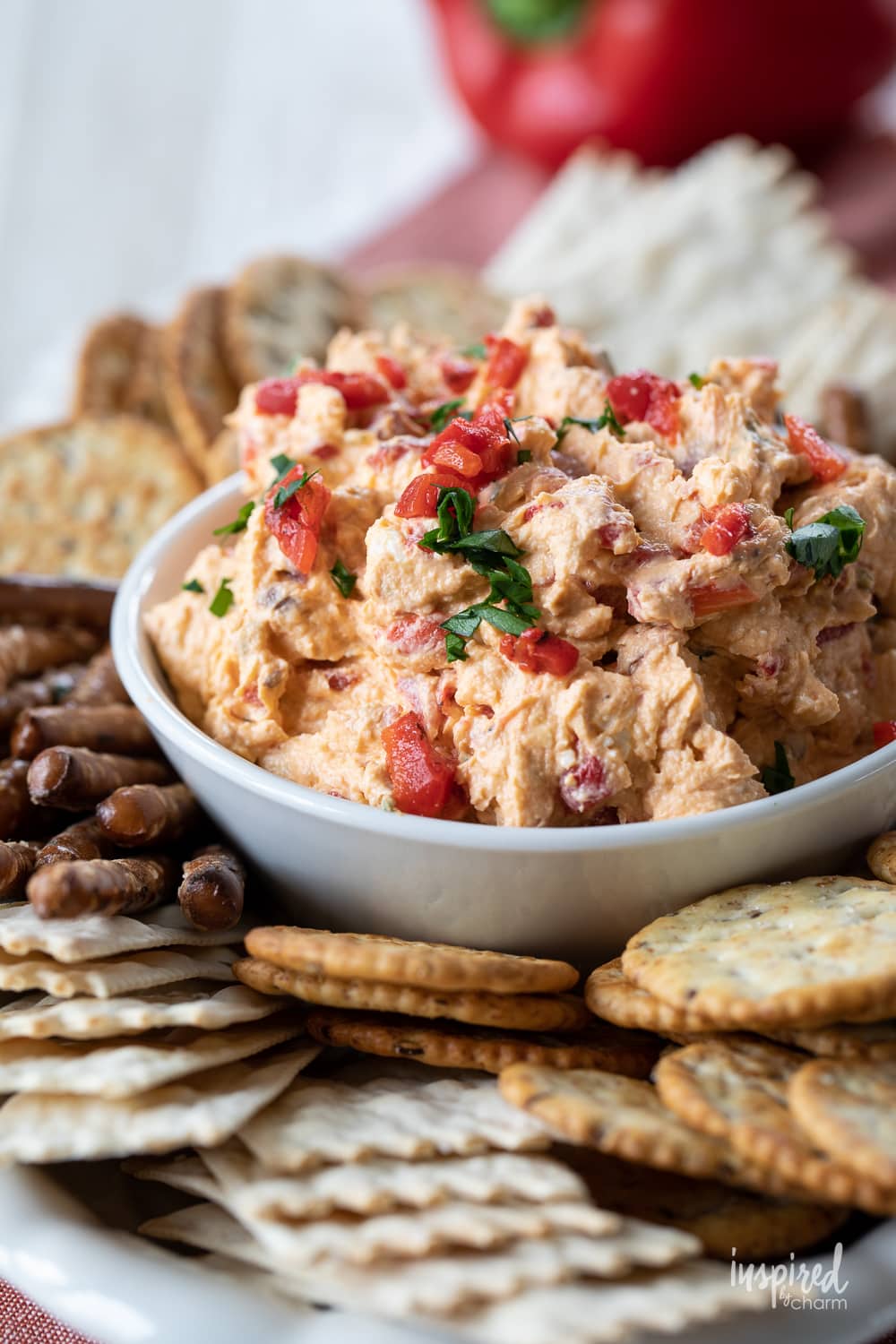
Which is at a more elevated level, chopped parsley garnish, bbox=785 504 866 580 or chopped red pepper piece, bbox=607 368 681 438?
chopped red pepper piece, bbox=607 368 681 438

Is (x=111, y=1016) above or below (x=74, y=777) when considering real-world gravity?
below

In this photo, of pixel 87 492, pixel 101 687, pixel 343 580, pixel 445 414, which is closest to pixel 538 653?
pixel 343 580

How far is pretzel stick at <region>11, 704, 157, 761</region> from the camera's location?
9.55 feet

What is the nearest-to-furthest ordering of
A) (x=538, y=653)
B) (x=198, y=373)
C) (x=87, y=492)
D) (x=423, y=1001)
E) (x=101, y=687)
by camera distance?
(x=423, y=1001) < (x=538, y=653) < (x=101, y=687) < (x=87, y=492) < (x=198, y=373)

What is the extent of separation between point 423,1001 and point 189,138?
6807 millimetres

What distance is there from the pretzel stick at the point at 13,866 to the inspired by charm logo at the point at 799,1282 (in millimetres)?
1457

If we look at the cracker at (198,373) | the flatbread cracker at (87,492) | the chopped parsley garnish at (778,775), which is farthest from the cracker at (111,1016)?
the cracker at (198,373)

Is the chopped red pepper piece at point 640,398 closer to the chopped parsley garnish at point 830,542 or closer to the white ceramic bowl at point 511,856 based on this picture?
the chopped parsley garnish at point 830,542

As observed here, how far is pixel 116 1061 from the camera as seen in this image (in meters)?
2.20

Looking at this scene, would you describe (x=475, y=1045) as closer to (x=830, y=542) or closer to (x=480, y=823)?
(x=480, y=823)

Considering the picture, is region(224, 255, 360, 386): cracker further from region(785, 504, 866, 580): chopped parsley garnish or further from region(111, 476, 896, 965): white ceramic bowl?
region(785, 504, 866, 580): chopped parsley garnish

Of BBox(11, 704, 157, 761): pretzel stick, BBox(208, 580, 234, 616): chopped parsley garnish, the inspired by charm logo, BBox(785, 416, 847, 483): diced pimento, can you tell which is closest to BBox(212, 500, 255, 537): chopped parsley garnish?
BBox(208, 580, 234, 616): chopped parsley garnish

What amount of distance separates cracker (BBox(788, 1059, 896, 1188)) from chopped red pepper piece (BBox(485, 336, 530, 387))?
163cm

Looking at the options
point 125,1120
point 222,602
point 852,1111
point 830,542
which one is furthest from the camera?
point 222,602
